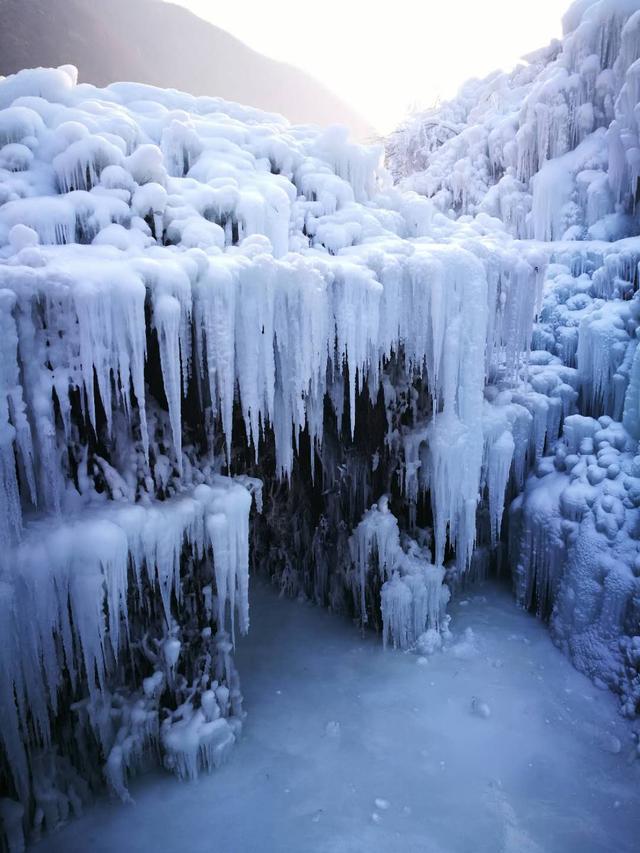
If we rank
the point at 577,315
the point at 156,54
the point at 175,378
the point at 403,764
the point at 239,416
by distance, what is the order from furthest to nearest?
the point at 156,54 < the point at 577,315 < the point at 239,416 < the point at 403,764 < the point at 175,378

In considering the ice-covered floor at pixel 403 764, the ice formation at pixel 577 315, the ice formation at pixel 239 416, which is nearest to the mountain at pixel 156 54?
the ice formation at pixel 577 315

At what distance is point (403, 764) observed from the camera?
17.3 feet

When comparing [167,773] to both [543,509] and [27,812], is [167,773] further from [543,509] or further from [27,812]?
[543,509]

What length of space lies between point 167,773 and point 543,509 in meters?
5.14

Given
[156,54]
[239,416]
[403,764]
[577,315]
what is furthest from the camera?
[156,54]

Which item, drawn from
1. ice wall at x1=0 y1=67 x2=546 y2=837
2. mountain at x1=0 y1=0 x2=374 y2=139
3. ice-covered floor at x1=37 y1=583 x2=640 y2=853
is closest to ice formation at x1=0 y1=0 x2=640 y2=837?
ice wall at x1=0 y1=67 x2=546 y2=837

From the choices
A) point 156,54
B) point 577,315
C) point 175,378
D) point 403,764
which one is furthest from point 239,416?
point 156,54

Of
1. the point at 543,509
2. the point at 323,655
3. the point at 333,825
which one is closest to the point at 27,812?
the point at 333,825

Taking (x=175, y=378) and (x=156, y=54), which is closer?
(x=175, y=378)

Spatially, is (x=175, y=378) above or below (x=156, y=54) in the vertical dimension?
below

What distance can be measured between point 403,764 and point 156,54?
141ft

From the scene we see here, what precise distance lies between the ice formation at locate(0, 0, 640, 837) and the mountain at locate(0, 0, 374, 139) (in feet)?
59.4

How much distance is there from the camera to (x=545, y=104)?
490 inches

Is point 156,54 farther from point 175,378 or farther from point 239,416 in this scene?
point 175,378
